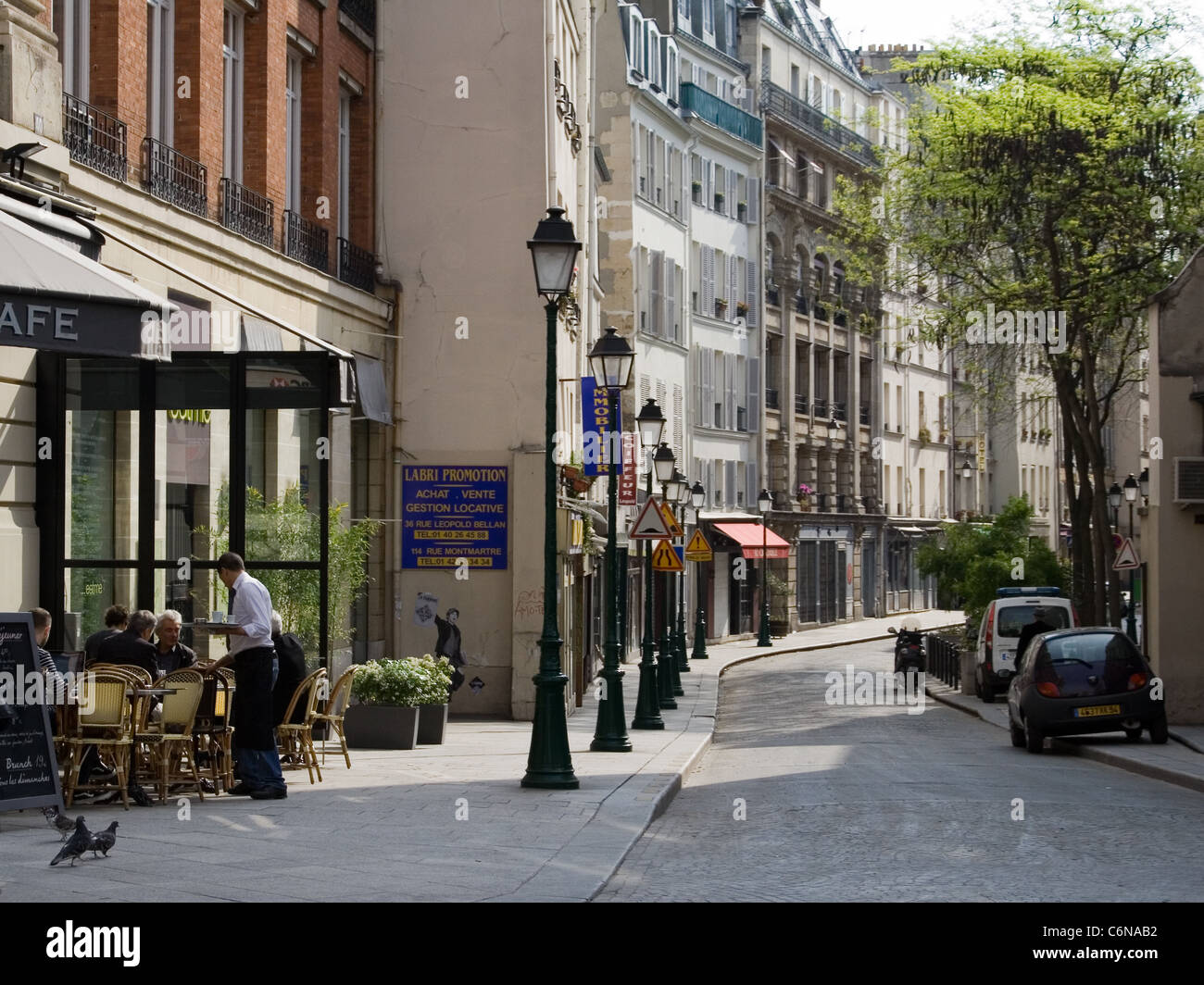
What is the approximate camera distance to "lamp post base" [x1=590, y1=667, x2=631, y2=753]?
20.8 m

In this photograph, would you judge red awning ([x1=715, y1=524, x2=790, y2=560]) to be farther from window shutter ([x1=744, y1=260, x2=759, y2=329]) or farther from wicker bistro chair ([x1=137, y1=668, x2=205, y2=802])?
wicker bistro chair ([x1=137, y1=668, x2=205, y2=802])

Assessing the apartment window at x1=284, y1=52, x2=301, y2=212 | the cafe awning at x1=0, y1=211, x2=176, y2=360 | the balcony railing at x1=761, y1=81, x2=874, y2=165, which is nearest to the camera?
the cafe awning at x1=0, y1=211, x2=176, y2=360

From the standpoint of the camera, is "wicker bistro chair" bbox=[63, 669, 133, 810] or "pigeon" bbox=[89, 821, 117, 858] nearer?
"pigeon" bbox=[89, 821, 117, 858]

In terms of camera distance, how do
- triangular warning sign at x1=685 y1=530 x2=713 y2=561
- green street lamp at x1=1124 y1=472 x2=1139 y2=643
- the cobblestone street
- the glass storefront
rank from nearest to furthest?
the cobblestone street → the glass storefront → triangular warning sign at x1=685 y1=530 x2=713 y2=561 → green street lamp at x1=1124 y1=472 x2=1139 y2=643

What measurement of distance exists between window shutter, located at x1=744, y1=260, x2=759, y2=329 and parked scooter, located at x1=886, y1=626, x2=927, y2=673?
22789 mm

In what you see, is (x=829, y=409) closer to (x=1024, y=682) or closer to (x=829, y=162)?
(x=829, y=162)

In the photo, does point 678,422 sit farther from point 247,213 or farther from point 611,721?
point 611,721

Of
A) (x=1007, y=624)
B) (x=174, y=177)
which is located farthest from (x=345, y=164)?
(x=1007, y=624)

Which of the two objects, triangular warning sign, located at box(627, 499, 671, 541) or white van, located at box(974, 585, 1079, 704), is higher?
triangular warning sign, located at box(627, 499, 671, 541)

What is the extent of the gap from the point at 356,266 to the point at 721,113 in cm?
3644

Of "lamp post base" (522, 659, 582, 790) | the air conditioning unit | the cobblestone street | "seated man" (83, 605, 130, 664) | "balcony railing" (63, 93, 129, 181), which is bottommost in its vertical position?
the cobblestone street

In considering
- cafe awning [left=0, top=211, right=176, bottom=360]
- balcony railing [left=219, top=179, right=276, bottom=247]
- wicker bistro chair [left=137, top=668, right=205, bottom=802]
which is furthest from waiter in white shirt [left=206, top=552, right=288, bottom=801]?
balcony railing [left=219, top=179, right=276, bottom=247]

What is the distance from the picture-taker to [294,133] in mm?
24609

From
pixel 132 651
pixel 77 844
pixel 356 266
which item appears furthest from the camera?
pixel 356 266
